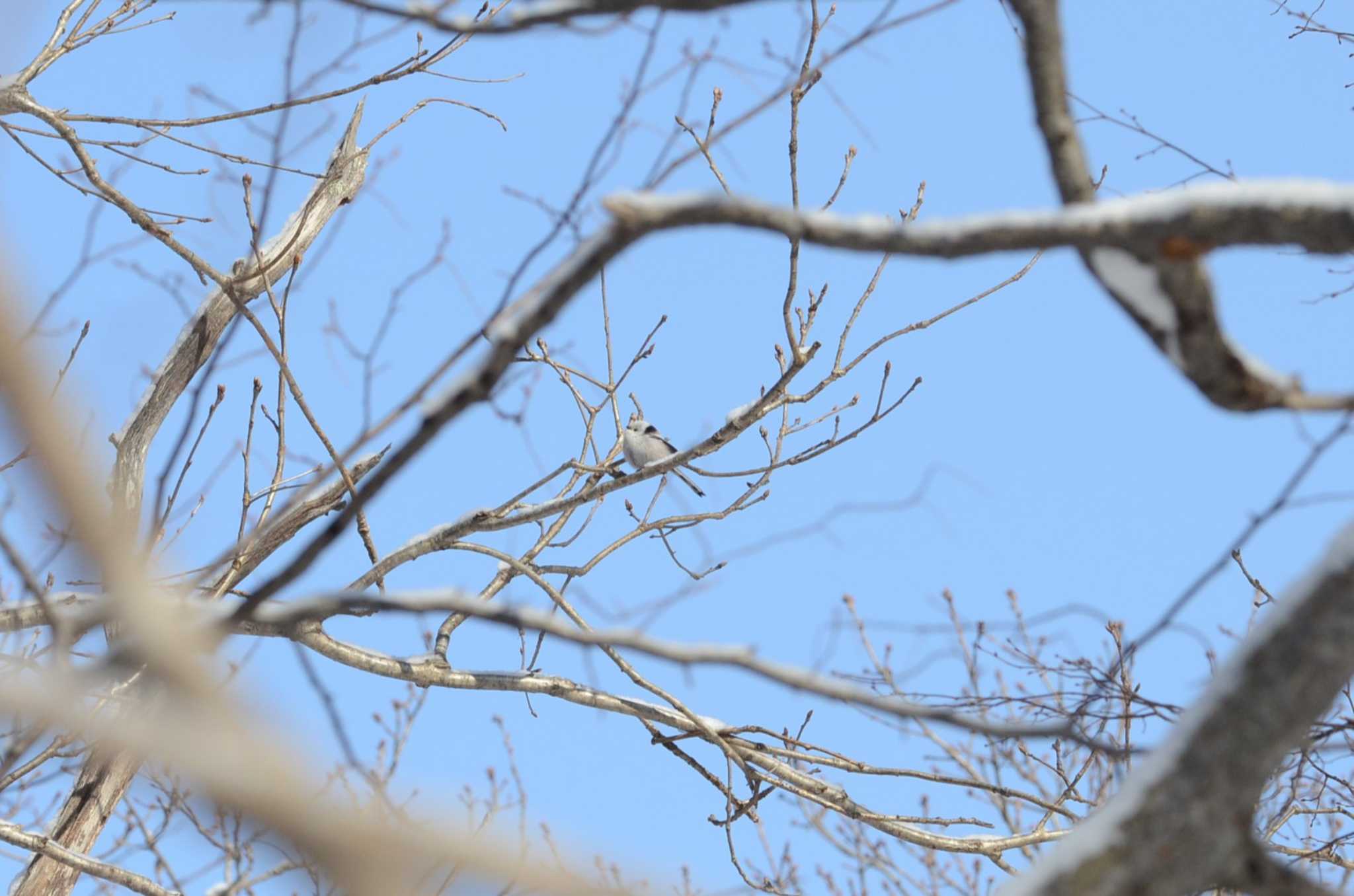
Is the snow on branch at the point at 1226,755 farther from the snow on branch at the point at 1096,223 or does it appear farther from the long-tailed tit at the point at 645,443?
the long-tailed tit at the point at 645,443

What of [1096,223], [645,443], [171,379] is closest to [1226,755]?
[1096,223]

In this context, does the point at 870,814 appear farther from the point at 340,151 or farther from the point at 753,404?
the point at 340,151

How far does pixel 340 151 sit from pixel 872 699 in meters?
4.74

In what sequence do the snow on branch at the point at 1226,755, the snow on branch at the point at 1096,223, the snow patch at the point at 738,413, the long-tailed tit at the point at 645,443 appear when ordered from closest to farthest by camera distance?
the snow on branch at the point at 1096,223 < the snow on branch at the point at 1226,755 < the snow patch at the point at 738,413 < the long-tailed tit at the point at 645,443

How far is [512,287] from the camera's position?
6.14 feet

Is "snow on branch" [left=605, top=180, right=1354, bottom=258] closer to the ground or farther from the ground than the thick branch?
closer to the ground

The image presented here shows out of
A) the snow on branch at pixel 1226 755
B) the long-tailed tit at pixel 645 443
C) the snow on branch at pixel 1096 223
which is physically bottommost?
the snow on branch at pixel 1226 755

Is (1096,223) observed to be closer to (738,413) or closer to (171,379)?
(738,413)

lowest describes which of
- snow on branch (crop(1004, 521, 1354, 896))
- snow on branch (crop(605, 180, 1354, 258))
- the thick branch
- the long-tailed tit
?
snow on branch (crop(1004, 521, 1354, 896))

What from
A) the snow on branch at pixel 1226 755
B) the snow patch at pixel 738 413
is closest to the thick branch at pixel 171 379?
the snow patch at pixel 738 413

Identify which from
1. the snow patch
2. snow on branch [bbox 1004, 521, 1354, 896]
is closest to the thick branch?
the snow patch

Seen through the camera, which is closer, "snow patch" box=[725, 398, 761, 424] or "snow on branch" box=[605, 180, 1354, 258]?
"snow on branch" box=[605, 180, 1354, 258]

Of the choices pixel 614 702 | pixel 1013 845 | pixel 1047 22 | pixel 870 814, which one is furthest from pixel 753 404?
pixel 1047 22

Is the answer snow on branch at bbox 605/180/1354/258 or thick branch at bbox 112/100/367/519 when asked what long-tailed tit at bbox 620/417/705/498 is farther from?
snow on branch at bbox 605/180/1354/258
